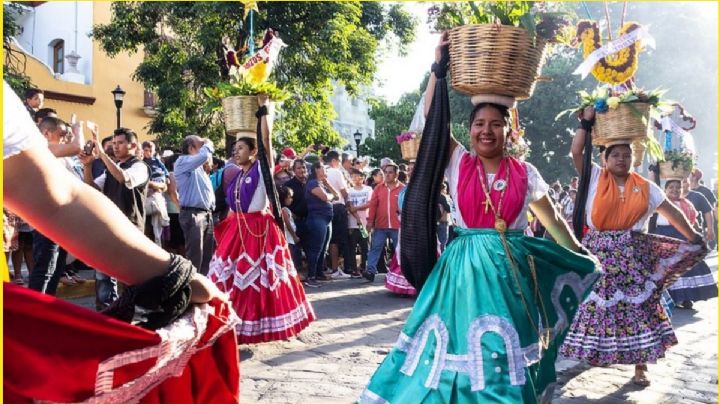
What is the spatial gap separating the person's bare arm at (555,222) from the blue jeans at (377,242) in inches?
279

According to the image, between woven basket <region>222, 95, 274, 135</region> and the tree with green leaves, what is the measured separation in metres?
9.70

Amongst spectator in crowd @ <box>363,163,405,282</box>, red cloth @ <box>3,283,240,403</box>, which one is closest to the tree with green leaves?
spectator in crowd @ <box>363,163,405,282</box>

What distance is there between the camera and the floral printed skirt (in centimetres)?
536

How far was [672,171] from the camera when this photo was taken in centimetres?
968

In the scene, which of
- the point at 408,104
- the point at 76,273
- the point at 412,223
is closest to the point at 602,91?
the point at 412,223

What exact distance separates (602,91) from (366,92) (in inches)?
713

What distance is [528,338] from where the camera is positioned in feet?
10.9

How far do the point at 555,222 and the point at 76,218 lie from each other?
3.16 m

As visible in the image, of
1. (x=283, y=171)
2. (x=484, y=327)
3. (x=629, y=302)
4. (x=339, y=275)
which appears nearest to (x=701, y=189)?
(x=339, y=275)

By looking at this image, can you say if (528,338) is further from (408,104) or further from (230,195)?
(408,104)

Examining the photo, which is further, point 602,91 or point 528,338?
point 602,91

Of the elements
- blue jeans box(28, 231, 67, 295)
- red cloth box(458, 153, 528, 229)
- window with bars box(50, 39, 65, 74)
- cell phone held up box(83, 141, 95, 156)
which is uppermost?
window with bars box(50, 39, 65, 74)

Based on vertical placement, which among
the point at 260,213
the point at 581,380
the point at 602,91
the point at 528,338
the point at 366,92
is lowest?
the point at 581,380

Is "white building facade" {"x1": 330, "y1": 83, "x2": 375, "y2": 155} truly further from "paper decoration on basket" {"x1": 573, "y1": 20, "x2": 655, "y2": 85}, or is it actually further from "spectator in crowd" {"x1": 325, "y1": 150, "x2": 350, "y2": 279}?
"paper decoration on basket" {"x1": 573, "y1": 20, "x2": 655, "y2": 85}
